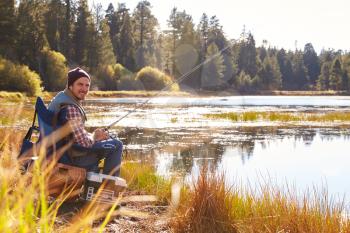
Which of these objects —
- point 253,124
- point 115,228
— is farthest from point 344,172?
point 253,124

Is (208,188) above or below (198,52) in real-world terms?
below

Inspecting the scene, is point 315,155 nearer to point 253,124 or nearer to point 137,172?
point 137,172

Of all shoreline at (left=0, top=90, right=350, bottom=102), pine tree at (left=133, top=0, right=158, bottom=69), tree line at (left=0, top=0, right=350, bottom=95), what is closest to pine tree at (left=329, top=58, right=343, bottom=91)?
tree line at (left=0, top=0, right=350, bottom=95)

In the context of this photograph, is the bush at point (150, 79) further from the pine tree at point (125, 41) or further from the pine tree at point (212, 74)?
the pine tree at point (212, 74)

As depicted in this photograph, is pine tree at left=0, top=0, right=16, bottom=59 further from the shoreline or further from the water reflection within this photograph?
the water reflection

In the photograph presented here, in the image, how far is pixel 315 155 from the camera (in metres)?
11.8

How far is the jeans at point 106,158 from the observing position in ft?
15.0

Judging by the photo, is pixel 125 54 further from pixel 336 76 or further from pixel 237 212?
pixel 237 212

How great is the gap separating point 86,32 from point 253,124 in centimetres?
4029

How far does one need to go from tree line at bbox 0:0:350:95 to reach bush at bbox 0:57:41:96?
0.07m

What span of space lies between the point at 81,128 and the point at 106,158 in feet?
1.74

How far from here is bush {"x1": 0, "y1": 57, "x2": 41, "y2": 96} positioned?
34.8m

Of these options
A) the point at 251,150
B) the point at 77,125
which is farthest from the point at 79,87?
the point at 251,150

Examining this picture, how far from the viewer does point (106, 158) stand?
4.76 meters
